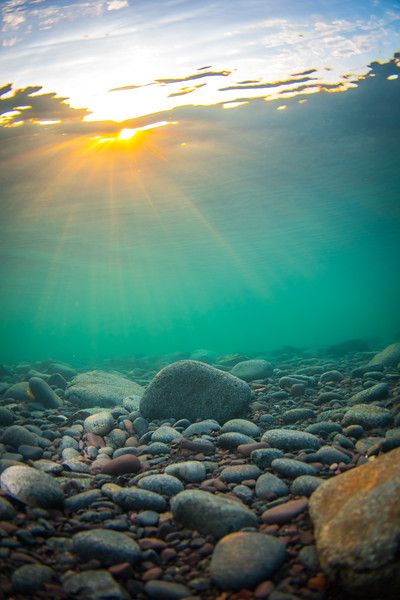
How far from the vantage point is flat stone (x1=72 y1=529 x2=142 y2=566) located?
113 inches

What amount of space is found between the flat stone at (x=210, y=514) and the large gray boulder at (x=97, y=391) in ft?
19.4

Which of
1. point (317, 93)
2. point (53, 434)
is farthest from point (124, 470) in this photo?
point (317, 93)

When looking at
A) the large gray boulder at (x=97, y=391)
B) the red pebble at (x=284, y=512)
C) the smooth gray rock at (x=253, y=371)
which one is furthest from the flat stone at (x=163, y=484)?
the smooth gray rock at (x=253, y=371)

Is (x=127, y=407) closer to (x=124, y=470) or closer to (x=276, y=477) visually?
(x=124, y=470)

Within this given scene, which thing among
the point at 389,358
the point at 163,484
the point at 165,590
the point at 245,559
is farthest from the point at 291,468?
the point at 389,358

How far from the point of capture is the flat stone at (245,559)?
2613 mm

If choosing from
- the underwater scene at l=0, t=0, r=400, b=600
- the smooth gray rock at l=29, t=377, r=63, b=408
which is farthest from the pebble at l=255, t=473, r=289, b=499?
the smooth gray rock at l=29, t=377, r=63, b=408

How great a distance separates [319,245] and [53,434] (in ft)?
121

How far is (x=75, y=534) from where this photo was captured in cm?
318

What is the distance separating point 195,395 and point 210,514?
343cm

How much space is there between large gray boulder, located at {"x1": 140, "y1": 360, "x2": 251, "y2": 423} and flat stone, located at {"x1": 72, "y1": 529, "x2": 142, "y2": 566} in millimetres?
3524

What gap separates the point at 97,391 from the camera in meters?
9.30

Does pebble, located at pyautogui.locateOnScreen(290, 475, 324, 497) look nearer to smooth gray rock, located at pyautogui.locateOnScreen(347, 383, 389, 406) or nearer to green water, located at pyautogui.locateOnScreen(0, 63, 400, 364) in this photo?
smooth gray rock, located at pyautogui.locateOnScreen(347, 383, 389, 406)

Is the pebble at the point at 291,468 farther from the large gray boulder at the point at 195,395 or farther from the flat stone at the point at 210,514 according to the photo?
the large gray boulder at the point at 195,395
